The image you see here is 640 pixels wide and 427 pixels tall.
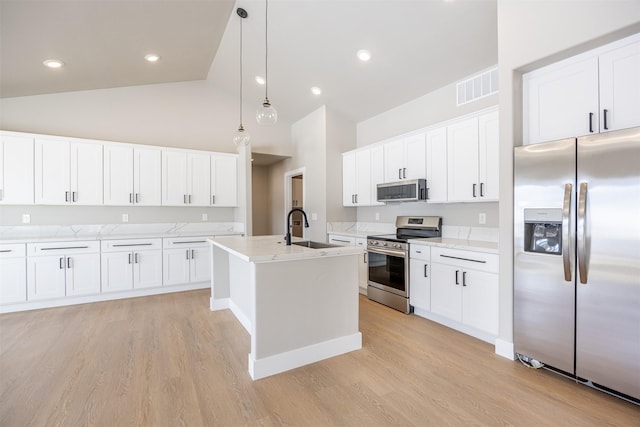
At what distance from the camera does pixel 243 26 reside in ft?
12.8

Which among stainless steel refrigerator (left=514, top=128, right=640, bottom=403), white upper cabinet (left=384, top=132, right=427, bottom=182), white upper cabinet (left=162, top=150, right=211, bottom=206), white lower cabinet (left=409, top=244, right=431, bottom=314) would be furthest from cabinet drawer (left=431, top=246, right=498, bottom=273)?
white upper cabinet (left=162, top=150, right=211, bottom=206)

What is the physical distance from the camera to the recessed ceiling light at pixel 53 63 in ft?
11.2

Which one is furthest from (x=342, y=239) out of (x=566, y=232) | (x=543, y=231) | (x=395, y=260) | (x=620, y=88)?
(x=620, y=88)

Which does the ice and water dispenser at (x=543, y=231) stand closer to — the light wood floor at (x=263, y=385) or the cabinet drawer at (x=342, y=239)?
the light wood floor at (x=263, y=385)

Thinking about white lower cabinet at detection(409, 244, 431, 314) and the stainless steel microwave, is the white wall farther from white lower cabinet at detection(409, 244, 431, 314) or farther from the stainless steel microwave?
the stainless steel microwave

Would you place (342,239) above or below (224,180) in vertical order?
below

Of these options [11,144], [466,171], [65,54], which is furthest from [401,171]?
[11,144]

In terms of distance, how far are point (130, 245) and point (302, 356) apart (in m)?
3.28

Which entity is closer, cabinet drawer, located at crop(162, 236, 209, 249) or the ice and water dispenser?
the ice and water dispenser

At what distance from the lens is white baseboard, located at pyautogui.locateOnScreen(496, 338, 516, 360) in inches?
100

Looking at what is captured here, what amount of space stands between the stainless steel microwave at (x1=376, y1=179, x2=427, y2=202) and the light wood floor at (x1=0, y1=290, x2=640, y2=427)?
5.24ft

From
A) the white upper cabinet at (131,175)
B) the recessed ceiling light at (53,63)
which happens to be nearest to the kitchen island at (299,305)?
the white upper cabinet at (131,175)

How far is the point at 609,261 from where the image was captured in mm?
1998

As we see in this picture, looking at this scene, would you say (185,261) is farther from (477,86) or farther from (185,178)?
(477,86)
